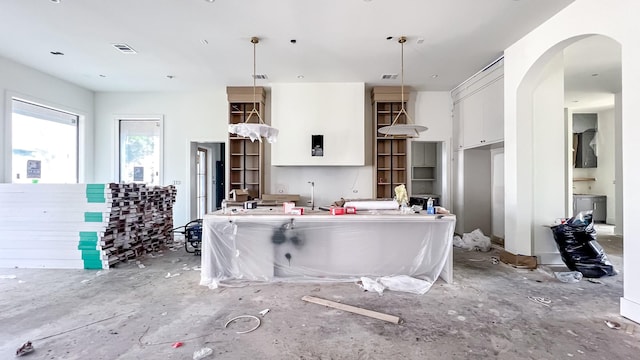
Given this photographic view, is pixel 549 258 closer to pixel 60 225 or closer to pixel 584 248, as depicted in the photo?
pixel 584 248

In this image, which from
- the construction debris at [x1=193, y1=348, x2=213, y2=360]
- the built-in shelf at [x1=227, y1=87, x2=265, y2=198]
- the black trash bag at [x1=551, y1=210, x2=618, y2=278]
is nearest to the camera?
the construction debris at [x1=193, y1=348, x2=213, y2=360]

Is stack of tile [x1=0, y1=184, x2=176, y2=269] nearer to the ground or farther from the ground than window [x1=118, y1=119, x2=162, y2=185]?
nearer to the ground

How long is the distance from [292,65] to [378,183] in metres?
2.93

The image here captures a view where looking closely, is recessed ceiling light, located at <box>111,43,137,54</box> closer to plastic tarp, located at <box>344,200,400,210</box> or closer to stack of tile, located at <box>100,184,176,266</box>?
stack of tile, located at <box>100,184,176,266</box>

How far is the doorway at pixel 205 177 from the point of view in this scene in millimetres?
6438

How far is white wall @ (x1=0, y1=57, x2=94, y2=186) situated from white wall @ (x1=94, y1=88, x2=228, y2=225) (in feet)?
0.62

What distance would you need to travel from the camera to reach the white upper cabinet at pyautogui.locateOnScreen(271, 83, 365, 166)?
570 centimetres

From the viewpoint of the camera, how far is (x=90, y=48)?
4184 millimetres

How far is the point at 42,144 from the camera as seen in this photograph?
211 inches

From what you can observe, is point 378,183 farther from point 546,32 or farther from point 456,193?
point 546,32

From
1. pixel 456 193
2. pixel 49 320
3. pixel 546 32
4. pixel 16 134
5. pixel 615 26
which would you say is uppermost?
pixel 546 32

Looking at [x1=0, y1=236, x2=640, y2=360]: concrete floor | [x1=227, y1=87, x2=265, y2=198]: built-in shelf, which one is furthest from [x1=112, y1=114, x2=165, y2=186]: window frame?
[x1=0, y1=236, x2=640, y2=360]: concrete floor

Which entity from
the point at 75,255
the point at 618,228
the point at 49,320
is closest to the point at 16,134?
the point at 75,255

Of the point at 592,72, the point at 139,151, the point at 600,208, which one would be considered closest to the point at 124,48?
the point at 139,151
